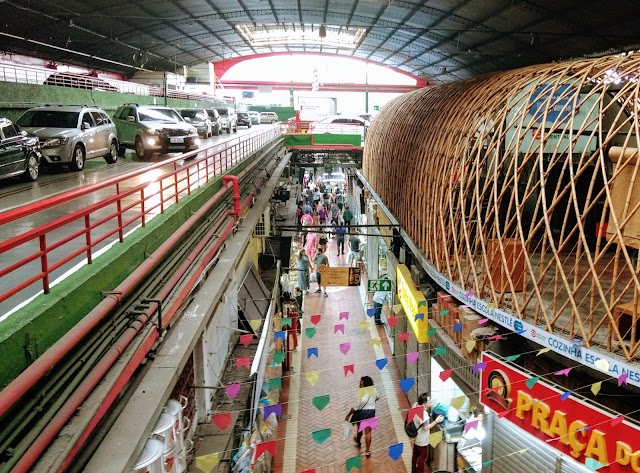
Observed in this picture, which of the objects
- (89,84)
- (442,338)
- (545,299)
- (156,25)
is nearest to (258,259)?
(442,338)

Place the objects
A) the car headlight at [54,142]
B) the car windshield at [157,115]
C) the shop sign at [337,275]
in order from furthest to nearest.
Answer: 1. the car windshield at [157,115]
2. the shop sign at [337,275]
3. the car headlight at [54,142]

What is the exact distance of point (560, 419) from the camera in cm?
712

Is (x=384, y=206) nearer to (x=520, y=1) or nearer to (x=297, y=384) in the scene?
(x=297, y=384)

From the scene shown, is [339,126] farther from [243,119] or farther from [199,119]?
[199,119]

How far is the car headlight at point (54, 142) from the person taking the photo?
1310 centimetres

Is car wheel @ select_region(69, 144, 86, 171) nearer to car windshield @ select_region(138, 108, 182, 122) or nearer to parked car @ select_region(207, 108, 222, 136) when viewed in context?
car windshield @ select_region(138, 108, 182, 122)

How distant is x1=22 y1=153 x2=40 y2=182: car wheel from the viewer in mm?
11625

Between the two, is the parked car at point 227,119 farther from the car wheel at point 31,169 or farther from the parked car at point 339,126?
the car wheel at point 31,169

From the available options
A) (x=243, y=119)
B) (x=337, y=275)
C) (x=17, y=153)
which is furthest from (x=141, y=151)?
(x=243, y=119)

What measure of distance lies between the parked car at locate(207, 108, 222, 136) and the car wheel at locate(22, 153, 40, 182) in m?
18.0

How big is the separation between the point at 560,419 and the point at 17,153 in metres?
11.0

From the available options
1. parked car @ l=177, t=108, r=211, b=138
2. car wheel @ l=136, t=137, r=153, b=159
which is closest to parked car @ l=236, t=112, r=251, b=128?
parked car @ l=177, t=108, r=211, b=138

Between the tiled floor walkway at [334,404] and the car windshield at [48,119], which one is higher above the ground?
the car windshield at [48,119]

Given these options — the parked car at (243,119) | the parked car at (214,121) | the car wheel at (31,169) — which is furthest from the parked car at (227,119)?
the car wheel at (31,169)
